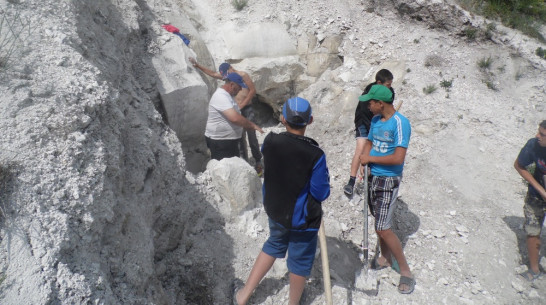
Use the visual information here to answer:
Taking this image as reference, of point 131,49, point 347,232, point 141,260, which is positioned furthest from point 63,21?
point 347,232

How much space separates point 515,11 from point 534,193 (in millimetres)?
5043

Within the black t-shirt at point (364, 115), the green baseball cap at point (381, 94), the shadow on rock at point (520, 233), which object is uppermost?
the green baseball cap at point (381, 94)

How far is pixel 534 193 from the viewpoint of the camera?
3631 millimetres

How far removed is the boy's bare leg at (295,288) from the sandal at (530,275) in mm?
2436

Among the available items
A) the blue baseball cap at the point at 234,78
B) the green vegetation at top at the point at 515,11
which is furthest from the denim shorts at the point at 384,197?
the green vegetation at top at the point at 515,11

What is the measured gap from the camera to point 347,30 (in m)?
7.42

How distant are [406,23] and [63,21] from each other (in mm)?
6260

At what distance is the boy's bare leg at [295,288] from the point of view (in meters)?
2.89

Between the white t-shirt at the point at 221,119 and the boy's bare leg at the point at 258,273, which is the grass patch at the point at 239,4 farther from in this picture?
the boy's bare leg at the point at 258,273

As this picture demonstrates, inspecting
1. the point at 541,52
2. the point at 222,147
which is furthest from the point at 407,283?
the point at 541,52

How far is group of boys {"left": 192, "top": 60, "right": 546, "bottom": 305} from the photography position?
2578 mm

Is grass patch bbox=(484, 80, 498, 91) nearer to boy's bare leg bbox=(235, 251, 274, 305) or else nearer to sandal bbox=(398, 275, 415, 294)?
sandal bbox=(398, 275, 415, 294)

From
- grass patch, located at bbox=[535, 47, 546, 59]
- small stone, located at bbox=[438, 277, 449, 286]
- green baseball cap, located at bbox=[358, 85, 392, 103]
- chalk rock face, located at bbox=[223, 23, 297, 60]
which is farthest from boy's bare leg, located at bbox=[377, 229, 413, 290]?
grass patch, located at bbox=[535, 47, 546, 59]

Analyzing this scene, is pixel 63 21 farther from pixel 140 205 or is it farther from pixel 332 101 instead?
pixel 332 101
